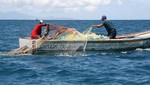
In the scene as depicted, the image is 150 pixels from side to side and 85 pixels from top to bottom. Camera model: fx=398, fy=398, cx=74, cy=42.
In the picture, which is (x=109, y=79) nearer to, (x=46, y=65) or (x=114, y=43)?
(x=46, y=65)

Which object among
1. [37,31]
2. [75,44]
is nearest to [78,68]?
[75,44]

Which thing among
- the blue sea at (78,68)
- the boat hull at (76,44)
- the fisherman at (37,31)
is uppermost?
the fisherman at (37,31)

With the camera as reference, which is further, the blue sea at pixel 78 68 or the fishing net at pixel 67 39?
the fishing net at pixel 67 39

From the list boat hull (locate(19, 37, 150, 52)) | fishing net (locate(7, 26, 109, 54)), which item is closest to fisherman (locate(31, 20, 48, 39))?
fishing net (locate(7, 26, 109, 54))

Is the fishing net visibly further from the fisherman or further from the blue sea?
the fisherman

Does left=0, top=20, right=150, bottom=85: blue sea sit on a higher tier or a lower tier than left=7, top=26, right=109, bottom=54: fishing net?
lower

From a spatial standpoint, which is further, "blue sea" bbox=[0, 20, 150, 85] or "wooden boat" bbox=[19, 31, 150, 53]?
"wooden boat" bbox=[19, 31, 150, 53]

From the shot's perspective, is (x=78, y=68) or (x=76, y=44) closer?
(x=78, y=68)

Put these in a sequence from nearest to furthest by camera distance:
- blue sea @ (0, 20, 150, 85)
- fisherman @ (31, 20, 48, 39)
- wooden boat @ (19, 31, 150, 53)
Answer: blue sea @ (0, 20, 150, 85), wooden boat @ (19, 31, 150, 53), fisherman @ (31, 20, 48, 39)

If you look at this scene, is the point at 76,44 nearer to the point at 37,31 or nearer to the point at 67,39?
the point at 67,39

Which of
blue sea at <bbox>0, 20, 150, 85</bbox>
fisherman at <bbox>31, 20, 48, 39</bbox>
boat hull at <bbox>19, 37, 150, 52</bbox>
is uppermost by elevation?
fisherman at <bbox>31, 20, 48, 39</bbox>

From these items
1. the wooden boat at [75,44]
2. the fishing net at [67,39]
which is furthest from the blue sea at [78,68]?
the fishing net at [67,39]

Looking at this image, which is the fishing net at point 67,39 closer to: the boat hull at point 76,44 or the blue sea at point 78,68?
the boat hull at point 76,44

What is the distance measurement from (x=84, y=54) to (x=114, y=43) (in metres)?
1.81
